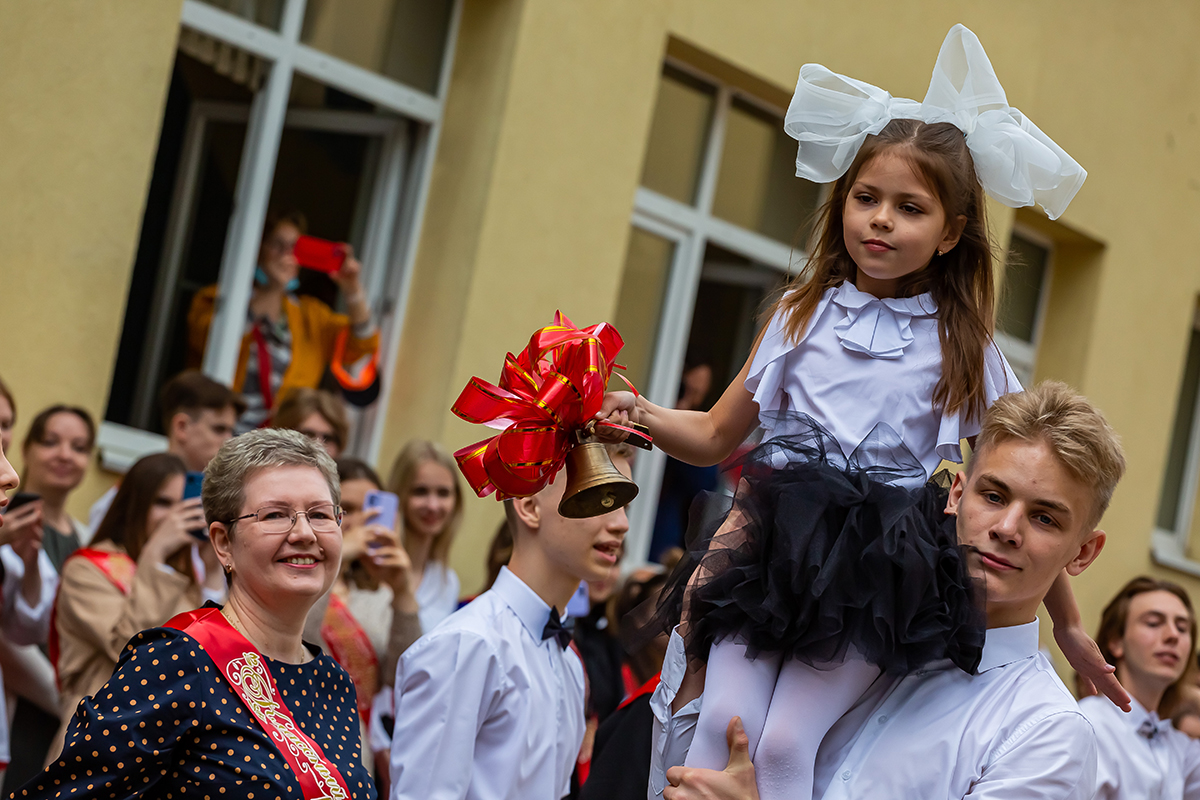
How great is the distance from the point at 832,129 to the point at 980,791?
146 centimetres

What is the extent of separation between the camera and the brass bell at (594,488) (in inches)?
100

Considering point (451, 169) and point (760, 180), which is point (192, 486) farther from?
point (760, 180)

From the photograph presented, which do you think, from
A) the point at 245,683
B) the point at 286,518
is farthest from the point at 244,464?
the point at 245,683

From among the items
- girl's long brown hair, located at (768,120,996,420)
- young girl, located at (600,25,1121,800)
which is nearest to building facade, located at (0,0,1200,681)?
girl's long brown hair, located at (768,120,996,420)

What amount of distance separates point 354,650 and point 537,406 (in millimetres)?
2605

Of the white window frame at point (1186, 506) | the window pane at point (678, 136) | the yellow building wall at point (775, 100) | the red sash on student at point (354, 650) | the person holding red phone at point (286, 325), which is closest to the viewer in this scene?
the red sash on student at point (354, 650)

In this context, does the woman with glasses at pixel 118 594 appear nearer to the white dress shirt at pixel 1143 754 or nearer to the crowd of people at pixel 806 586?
the crowd of people at pixel 806 586

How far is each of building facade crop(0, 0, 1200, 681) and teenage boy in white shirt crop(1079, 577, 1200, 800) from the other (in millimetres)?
2084

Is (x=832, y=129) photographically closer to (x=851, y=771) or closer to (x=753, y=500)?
(x=753, y=500)

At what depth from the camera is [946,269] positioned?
10.1 ft

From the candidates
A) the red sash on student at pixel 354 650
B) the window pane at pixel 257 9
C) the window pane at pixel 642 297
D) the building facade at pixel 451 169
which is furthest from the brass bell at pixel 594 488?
the window pane at pixel 642 297

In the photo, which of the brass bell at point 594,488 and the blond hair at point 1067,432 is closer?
the brass bell at point 594,488

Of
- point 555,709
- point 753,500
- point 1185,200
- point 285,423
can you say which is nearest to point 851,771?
point 753,500

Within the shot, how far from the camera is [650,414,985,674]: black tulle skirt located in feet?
8.35
